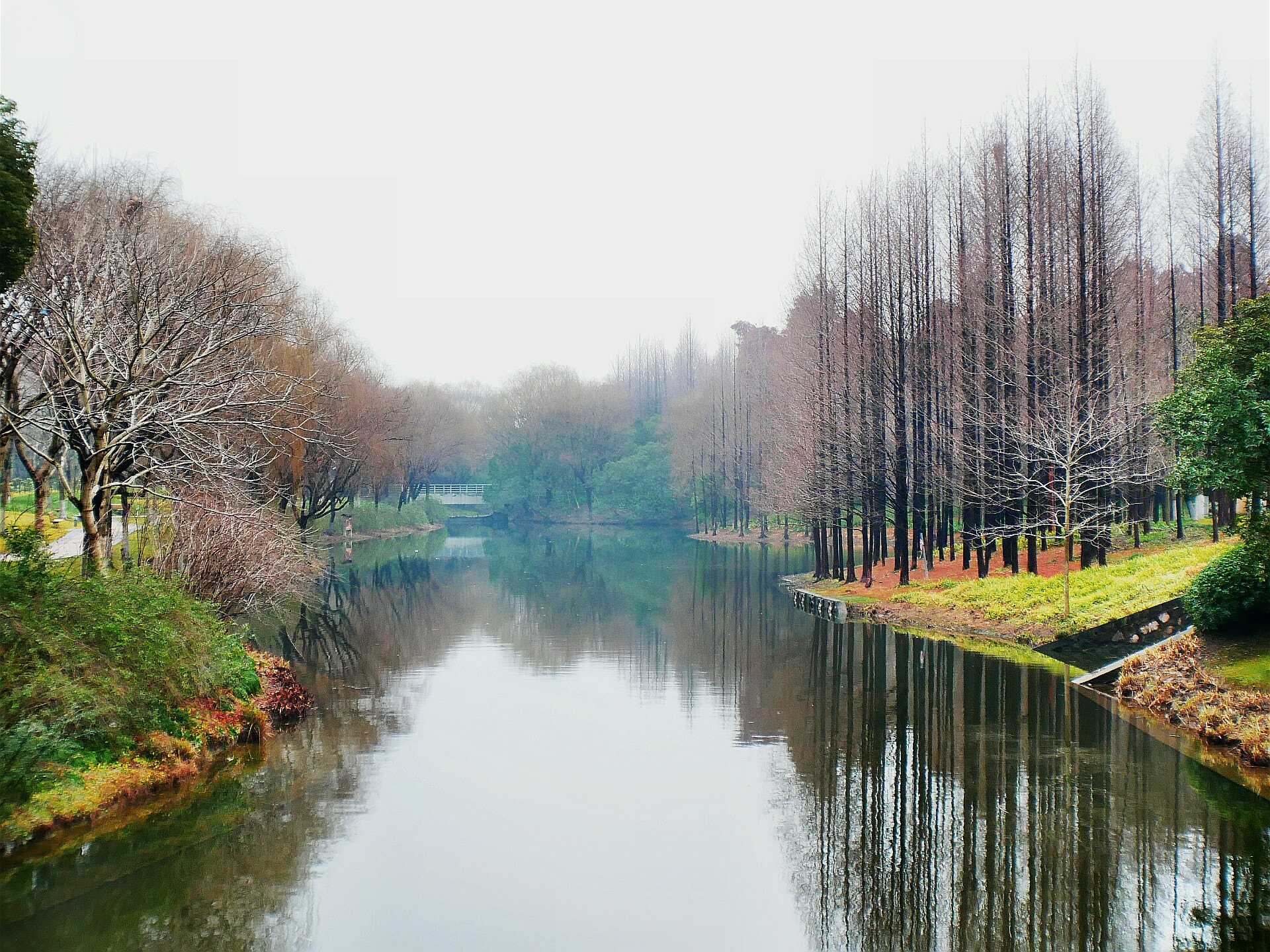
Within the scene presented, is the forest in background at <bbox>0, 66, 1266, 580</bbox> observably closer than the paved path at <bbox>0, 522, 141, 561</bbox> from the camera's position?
Yes

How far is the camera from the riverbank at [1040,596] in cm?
1961

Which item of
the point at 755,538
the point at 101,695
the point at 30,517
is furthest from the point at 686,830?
the point at 755,538

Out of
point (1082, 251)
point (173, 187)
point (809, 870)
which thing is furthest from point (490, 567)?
point (809, 870)

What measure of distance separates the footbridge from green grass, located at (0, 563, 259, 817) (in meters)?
88.5

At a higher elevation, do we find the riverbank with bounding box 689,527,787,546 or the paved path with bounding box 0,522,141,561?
the paved path with bounding box 0,522,141,561

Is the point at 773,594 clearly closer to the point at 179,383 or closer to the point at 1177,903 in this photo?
the point at 179,383

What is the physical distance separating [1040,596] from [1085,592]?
1.04 meters

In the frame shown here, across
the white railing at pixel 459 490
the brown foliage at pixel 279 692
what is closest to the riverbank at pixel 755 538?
the white railing at pixel 459 490

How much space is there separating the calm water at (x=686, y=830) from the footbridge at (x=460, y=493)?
278 feet

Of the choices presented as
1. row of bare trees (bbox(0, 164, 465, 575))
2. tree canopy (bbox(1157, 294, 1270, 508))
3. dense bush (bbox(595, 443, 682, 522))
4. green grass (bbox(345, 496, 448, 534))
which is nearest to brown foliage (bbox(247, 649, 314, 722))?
row of bare trees (bbox(0, 164, 465, 575))

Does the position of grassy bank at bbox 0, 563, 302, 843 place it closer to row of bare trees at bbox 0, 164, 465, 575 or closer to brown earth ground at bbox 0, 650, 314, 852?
brown earth ground at bbox 0, 650, 314, 852

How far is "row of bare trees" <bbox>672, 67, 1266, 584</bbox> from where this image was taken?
2605 cm

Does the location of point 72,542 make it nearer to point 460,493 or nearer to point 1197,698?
point 1197,698

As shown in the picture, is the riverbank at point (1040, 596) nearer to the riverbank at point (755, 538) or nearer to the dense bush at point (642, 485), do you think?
the riverbank at point (755, 538)
